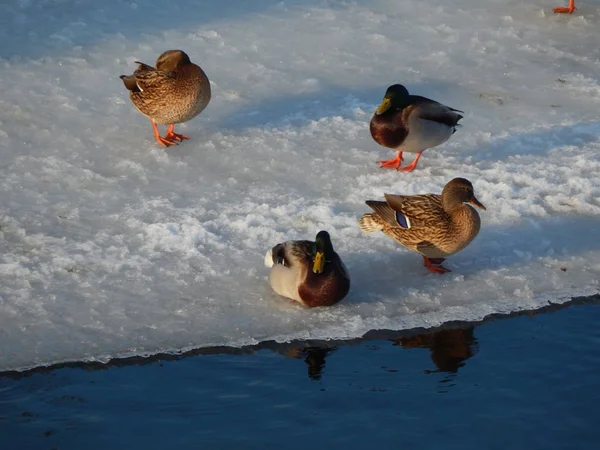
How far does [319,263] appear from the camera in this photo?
5.82 m

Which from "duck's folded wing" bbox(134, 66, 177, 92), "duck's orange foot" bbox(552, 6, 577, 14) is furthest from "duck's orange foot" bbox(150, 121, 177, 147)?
"duck's orange foot" bbox(552, 6, 577, 14)

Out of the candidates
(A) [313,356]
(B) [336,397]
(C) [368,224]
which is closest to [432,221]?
(C) [368,224]

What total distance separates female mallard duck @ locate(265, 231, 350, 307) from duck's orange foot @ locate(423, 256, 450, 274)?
69 cm

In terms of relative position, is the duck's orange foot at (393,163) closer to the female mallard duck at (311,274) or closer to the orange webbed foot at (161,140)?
the orange webbed foot at (161,140)

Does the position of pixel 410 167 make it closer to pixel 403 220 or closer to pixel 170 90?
pixel 403 220

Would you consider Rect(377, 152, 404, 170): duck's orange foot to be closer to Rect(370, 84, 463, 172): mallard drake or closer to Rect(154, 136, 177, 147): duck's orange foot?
Rect(370, 84, 463, 172): mallard drake

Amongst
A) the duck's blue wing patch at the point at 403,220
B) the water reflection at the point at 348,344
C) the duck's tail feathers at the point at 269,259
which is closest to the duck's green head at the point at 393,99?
the duck's blue wing patch at the point at 403,220

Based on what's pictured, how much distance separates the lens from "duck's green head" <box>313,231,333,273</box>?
582cm

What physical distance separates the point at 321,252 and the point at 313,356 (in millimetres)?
608

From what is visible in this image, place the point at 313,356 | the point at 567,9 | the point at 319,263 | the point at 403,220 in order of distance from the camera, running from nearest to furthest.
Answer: the point at 313,356
the point at 319,263
the point at 403,220
the point at 567,9

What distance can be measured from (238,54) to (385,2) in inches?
82.6

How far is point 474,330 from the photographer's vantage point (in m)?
5.88

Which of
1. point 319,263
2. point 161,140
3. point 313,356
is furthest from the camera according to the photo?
point 161,140

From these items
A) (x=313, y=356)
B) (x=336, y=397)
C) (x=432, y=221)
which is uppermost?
(x=432, y=221)
